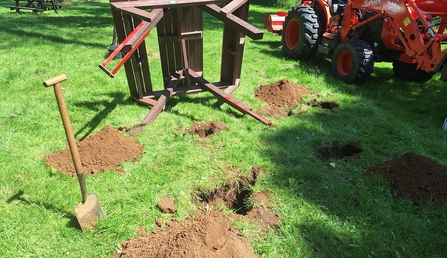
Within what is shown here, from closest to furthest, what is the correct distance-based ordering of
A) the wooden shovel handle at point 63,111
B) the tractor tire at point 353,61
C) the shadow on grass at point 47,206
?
1. the wooden shovel handle at point 63,111
2. the shadow on grass at point 47,206
3. the tractor tire at point 353,61

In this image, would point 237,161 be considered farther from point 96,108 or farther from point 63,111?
point 96,108

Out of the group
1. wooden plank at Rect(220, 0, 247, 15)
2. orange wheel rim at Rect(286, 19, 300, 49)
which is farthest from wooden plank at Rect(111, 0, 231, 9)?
orange wheel rim at Rect(286, 19, 300, 49)

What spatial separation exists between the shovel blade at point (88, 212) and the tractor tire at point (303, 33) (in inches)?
205

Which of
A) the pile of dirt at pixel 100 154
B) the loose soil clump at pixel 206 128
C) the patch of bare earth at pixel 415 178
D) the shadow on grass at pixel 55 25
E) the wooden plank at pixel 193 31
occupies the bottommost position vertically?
the shadow on grass at pixel 55 25

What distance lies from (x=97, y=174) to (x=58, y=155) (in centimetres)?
57

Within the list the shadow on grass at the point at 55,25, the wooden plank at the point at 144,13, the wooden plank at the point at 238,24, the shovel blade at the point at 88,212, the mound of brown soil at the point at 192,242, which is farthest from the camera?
the shadow on grass at the point at 55,25

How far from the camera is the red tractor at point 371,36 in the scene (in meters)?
4.55

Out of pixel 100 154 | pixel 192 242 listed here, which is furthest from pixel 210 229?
pixel 100 154

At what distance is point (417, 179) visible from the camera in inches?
121

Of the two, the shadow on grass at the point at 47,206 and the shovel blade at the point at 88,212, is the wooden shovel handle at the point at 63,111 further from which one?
the shadow on grass at the point at 47,206

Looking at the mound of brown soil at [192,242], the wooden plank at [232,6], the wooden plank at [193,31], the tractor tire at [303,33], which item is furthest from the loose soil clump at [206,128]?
the tractor tire at [303,33]

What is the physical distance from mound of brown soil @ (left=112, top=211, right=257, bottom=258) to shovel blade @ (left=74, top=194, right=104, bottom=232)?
356mm

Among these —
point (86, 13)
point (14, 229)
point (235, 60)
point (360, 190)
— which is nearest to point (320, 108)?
point (235, 60)

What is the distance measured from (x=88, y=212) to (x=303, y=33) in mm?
5352
